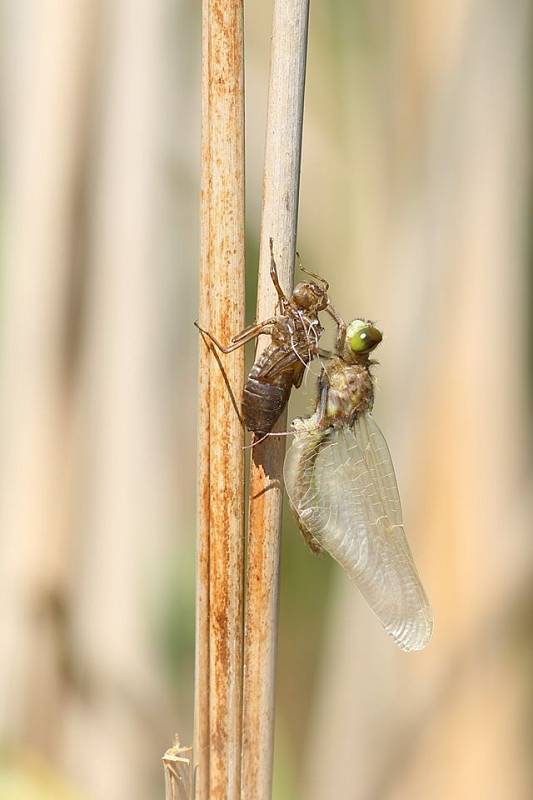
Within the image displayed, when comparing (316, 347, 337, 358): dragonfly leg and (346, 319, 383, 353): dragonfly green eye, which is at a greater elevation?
(346, 319, 383, 353): dragonfly green eye

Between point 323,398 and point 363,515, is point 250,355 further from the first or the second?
point 363,515

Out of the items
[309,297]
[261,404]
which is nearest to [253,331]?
[261,404]

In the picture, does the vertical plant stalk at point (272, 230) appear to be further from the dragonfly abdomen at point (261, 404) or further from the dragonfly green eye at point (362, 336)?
the dragonfly green eye at point (362, 336)

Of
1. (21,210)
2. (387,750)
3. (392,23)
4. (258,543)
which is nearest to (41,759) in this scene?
(387,750)

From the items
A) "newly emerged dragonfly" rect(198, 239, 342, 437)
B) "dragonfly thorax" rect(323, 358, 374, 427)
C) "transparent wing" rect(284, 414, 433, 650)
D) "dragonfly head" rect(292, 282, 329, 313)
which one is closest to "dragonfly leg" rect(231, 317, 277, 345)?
"newly emerged dragonfly" rect(198, 239, 342, 437)

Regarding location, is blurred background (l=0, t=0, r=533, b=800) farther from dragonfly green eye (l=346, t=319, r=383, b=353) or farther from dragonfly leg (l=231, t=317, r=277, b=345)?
dragonfly leg (l=231, t=317, r=277, b=345)

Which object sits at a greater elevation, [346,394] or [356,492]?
[346,394]

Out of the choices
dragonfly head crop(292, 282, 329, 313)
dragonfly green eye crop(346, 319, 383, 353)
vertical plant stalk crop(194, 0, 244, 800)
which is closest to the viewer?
vertical plant stalk crop(194, 0, 244, 800)

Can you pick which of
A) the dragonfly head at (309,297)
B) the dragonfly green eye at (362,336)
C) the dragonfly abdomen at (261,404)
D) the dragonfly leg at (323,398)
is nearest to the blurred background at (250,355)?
the dragonfly leg at (323,398)
